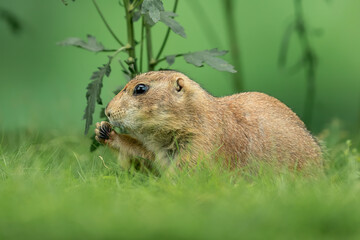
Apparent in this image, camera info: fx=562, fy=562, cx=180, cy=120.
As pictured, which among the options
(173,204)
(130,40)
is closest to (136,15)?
(130,40)

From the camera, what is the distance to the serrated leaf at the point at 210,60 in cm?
383

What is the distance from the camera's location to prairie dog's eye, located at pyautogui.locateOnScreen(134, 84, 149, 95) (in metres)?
3.57

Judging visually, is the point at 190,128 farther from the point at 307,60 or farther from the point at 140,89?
the point at 307,60

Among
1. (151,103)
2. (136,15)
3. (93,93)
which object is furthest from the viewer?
(136,15)

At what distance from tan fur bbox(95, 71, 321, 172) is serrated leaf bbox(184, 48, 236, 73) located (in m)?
0.22

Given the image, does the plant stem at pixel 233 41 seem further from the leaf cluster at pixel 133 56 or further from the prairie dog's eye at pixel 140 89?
the prairie dog's eye at pixel 140 89

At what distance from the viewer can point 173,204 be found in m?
2.70

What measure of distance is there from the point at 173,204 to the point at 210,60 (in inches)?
57.7

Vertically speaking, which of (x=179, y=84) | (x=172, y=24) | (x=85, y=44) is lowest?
(x=179, y=84)

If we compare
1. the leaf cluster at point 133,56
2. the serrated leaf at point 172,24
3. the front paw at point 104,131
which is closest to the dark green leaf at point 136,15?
the leaf cluster at point 133,56

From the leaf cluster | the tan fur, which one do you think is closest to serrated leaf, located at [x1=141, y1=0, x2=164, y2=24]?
the leaf cluster

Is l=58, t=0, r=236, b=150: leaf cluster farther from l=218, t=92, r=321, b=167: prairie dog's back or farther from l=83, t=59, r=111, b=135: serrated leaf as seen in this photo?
l=218, t=92, r=321, b=167: prairie dog's back

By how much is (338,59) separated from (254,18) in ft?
3.57

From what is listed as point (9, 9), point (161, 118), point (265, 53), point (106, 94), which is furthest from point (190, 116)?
point (9, 9)
